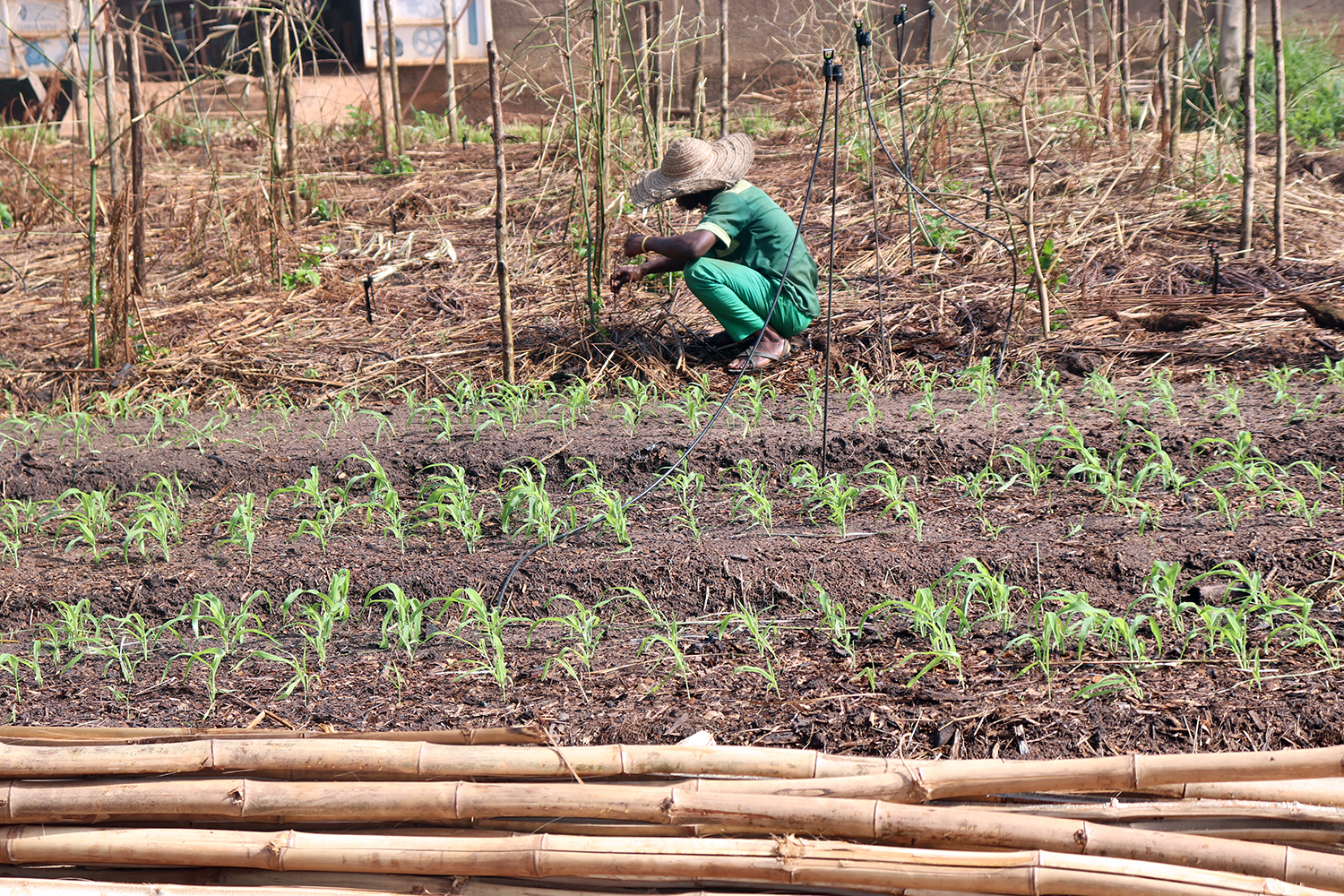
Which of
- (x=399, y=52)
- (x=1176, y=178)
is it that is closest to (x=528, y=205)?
(x=1176, y=178)


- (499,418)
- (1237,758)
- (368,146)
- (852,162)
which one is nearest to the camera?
(1237,758)

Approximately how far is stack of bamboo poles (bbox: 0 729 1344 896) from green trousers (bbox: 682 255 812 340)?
3.18 metres

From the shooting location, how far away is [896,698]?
2.40 meters

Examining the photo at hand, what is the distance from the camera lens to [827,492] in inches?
134

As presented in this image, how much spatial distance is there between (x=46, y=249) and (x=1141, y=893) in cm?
797

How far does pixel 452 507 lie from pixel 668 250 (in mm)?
2000

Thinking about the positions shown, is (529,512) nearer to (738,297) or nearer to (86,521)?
(86,521)

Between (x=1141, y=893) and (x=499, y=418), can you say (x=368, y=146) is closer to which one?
(x=499, y=418)

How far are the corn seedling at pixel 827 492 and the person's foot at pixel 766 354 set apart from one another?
1.42 metres

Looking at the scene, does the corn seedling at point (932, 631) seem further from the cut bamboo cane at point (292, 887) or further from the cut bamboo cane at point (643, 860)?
the cut bamboo cane at point (292, 887)

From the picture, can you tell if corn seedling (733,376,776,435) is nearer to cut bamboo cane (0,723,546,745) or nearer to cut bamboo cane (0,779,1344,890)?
cut bamboo cane (0,723,546,745)

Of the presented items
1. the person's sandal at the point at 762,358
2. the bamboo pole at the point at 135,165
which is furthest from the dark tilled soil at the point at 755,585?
the bamboo pole at the point at 135,165

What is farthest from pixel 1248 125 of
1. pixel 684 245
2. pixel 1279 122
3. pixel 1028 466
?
pixel 1028 466

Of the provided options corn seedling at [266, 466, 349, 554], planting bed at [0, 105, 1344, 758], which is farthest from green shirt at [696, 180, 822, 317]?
corn seedling at [266, 466, 349, 554]
